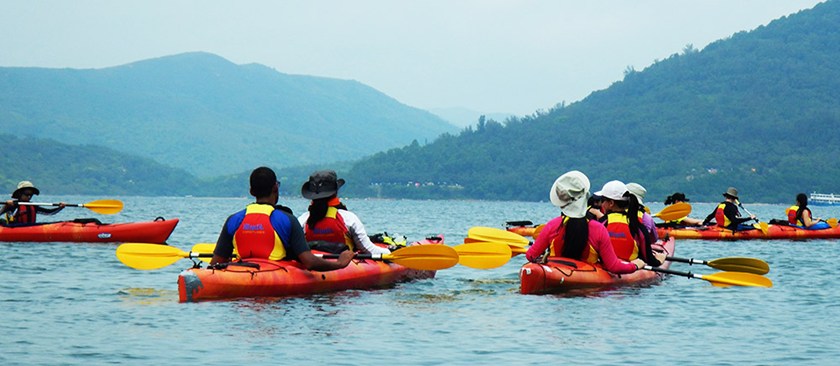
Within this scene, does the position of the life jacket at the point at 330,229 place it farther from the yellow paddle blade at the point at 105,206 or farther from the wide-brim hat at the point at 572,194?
the yellow paddle blade at the point at 105,206

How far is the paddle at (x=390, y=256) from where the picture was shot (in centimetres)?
1798

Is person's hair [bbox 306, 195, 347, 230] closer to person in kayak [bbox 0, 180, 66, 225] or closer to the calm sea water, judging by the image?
the calm sea water

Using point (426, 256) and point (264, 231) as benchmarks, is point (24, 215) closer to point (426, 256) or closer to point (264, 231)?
point (426, 256)

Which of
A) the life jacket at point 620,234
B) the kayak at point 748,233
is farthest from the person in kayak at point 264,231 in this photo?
the kayak at point 748,233

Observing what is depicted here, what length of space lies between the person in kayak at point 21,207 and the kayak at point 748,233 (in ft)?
53.2

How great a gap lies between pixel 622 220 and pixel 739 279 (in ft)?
6.28

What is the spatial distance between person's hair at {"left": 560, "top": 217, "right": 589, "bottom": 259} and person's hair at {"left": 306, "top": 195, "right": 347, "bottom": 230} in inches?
125

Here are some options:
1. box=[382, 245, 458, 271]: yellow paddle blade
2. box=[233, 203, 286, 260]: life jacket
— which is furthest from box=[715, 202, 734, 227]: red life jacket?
box=[233, 203, 286, 260]: life jacket

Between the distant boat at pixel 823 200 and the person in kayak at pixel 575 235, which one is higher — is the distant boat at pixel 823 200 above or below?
above

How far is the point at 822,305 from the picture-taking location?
1862 centimetres

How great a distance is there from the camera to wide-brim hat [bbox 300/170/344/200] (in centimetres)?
1708

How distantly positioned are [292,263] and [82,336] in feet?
11.5

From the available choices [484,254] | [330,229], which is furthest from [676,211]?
[330,229]

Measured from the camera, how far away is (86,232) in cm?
3008
